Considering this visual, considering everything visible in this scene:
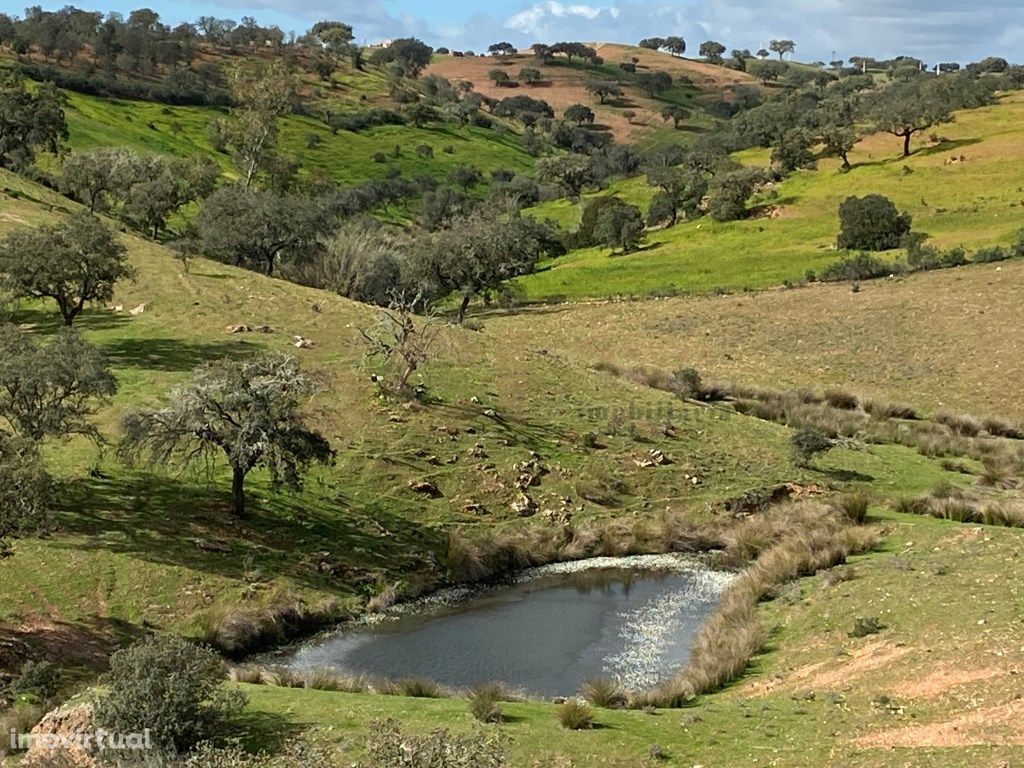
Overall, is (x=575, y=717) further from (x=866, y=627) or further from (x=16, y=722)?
(x=16, y=722)

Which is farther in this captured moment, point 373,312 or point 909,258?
point 909,258

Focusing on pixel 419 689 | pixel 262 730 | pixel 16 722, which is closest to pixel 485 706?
pixel 419 689

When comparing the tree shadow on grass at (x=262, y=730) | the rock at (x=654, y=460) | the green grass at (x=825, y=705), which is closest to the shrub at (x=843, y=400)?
the rock at (x=654, y=460)

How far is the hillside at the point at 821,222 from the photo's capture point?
8688 centimetres

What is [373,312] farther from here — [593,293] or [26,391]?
[593,293]

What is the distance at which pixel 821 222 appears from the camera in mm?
99250

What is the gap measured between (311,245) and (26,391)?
1758 inches

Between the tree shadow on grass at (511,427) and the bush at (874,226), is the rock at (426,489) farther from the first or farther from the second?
the bush at (874,226)

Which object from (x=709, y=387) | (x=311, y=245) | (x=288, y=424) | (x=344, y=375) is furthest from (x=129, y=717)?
(x=311, y=245)

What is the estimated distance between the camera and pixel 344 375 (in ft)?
147

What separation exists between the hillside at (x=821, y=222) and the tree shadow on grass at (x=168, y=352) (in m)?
44.2

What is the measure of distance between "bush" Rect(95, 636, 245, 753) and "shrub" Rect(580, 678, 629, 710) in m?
7.84

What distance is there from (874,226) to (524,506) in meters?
60.7

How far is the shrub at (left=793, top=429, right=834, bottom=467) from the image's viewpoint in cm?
4172
